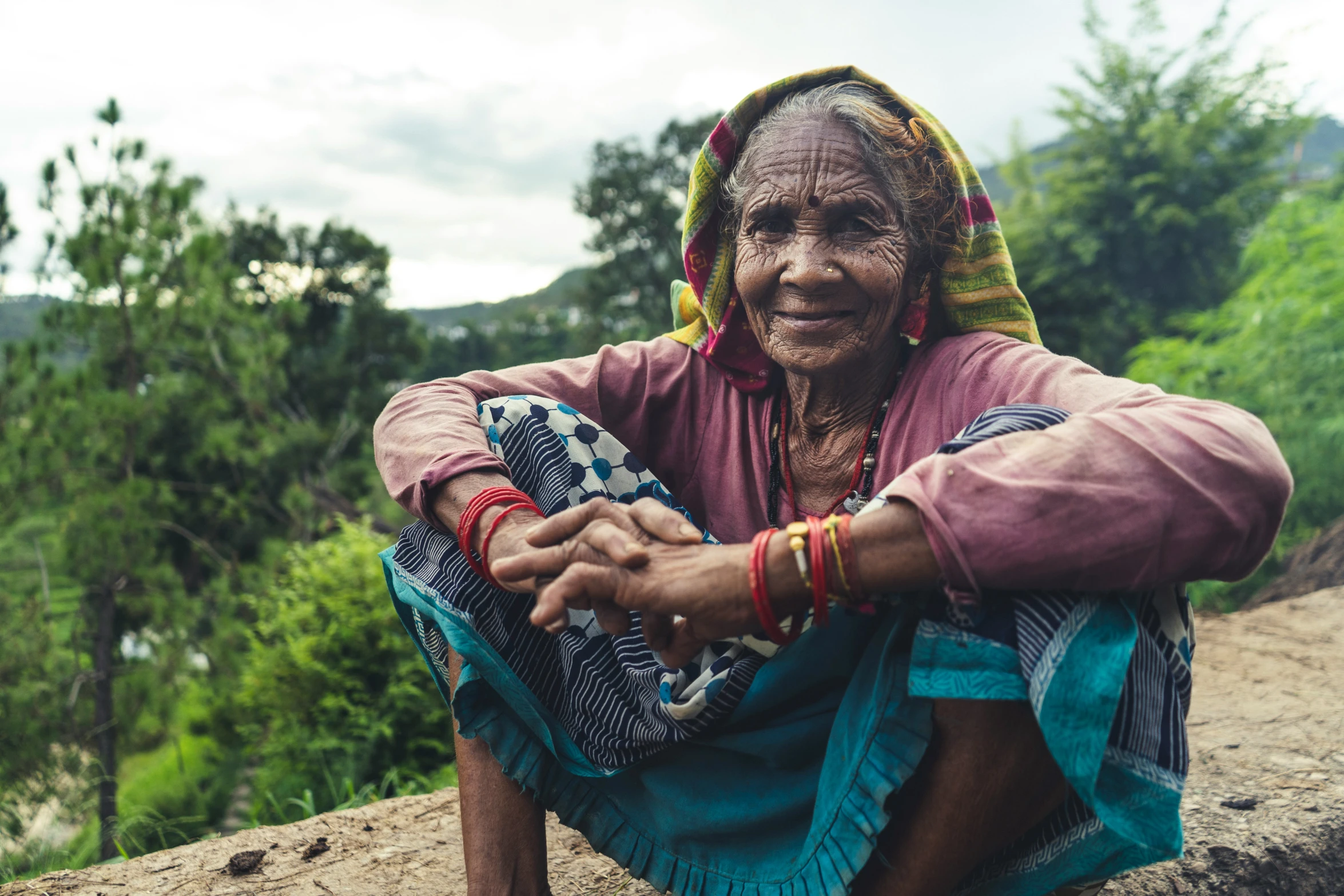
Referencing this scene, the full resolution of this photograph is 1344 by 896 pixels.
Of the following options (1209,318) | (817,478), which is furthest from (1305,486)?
(817,478)

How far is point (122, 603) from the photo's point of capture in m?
8.38

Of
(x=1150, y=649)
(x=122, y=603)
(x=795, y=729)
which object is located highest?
(x=1150, y=649)

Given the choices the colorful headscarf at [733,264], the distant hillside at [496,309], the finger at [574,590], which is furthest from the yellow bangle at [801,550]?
the distant hillside at [496,309]

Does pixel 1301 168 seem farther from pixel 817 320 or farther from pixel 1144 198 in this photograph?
pixel 817 320

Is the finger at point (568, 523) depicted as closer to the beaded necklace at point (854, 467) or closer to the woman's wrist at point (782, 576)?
the woman's wrist at point (782, 576)

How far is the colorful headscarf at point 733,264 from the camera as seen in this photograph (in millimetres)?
1688

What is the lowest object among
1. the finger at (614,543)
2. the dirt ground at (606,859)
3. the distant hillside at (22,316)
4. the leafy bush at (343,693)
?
the leafy bush at (343,693)

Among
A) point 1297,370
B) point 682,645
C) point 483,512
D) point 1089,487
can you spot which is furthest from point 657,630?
point 1297,370

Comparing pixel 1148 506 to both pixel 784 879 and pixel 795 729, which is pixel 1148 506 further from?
pixel 784 879

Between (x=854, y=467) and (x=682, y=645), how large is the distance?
666 mm

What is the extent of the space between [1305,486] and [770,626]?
18.3 feet

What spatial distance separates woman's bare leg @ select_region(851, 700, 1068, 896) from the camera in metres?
1.09

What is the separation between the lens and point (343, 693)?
549 cm

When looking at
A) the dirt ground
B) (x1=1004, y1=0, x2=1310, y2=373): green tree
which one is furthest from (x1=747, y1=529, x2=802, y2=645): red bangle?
(x1=1004, y1=0, x2=1310, y2=373): green tree
